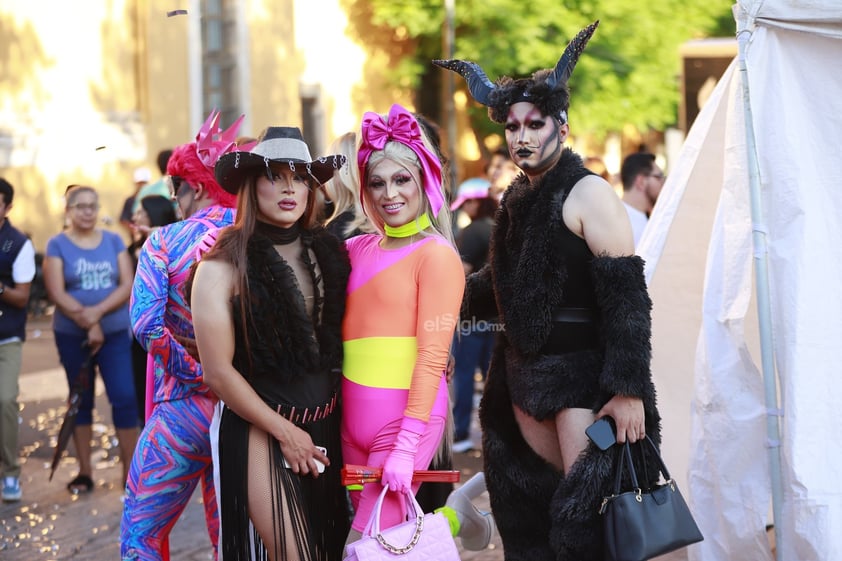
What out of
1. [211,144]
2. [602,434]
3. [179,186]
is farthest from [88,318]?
[602,434]

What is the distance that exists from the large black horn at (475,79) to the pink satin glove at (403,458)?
3.94ft

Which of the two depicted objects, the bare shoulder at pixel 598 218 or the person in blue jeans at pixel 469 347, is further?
the person in blue jeans at pixel 469 347

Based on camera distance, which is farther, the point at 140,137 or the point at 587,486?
the point at 140,137

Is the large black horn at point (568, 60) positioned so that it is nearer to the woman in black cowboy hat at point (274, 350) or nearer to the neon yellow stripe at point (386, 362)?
the woman in black cowboy hat at point (274, 350)

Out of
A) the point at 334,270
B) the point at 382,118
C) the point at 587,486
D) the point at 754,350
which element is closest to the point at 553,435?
the point at 587,486

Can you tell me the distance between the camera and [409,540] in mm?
3359

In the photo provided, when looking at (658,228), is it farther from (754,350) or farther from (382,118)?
(382,118)

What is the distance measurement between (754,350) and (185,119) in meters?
14.3

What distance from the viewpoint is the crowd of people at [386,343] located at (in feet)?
11.5

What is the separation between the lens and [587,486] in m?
3.63

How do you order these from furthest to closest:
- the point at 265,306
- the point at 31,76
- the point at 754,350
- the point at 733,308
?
the point at 31,76
the point at 754,350
the point at 733,308
the point at 265,306

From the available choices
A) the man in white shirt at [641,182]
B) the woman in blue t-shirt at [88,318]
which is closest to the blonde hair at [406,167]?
the woman in blue t-shirt at [88,318]

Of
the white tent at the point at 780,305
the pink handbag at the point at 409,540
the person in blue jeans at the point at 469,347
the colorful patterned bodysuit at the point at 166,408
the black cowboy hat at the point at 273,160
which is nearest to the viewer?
the pink handbag at the point at 409,540

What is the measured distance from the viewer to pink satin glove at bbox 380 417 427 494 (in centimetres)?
344
